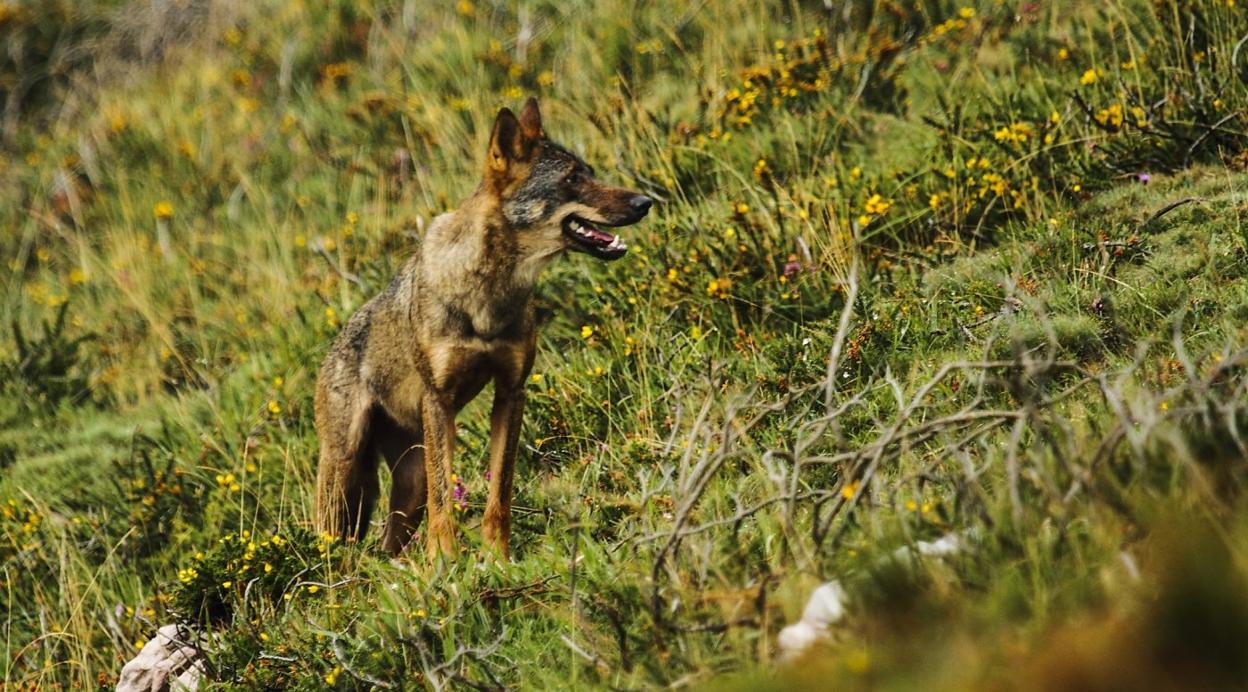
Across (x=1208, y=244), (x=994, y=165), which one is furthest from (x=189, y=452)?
(x=1208, y=244)

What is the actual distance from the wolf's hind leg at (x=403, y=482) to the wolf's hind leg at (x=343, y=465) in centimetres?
11

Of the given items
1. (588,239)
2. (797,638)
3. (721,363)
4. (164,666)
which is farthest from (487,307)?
(797,638)

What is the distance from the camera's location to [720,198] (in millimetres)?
6242

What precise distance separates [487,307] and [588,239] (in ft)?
1.74

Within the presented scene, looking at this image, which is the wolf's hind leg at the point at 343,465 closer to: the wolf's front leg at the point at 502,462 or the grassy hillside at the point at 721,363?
the grassy hillside at the point at 721,363

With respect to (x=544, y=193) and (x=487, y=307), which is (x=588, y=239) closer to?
(x=544, y=193)

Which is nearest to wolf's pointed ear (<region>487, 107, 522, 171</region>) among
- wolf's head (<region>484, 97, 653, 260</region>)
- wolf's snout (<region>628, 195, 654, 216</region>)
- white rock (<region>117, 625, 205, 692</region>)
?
wolf's head (<region>484, 97, 653, 260</region>)

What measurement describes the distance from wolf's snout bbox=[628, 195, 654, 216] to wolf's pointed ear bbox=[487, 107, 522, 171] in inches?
23.5

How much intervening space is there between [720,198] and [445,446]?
7.79 feet

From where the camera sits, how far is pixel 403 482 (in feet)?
17.5

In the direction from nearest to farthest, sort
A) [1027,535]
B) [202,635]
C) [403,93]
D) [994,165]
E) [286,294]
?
[1027,535], [202,635], [994,165], [286,294], [403,93]

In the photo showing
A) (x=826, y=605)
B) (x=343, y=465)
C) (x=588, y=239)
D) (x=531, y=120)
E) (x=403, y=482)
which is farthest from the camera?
(x=403, y=482)

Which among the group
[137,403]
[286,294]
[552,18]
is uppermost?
[552,18]

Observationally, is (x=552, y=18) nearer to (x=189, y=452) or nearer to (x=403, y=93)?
(x=403, y=93)
